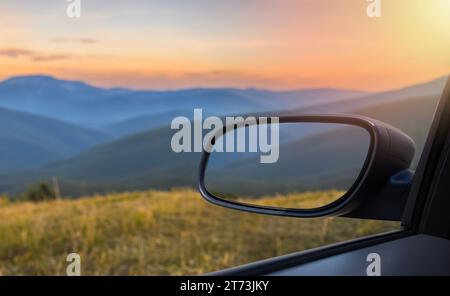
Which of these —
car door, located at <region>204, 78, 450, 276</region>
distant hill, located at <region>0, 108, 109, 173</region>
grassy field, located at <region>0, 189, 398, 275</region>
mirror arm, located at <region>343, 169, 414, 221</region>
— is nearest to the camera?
car door, located at <region>204, 78, 450, 276</region>

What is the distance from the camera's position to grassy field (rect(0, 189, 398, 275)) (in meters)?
5.59

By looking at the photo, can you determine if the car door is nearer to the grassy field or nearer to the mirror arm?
the mirror arm

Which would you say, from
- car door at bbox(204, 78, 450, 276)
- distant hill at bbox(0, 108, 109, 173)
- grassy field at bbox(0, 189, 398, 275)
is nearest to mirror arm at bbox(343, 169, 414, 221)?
car door at bbox(204, 78, 450, 276)

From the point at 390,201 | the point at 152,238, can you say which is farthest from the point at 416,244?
the point at 152,238

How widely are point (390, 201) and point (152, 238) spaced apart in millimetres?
5513

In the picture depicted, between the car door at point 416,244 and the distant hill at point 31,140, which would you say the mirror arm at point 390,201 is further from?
the distant hill at point 31,140

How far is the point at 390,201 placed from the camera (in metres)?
1.42

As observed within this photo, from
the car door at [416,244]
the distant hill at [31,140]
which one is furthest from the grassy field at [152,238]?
the distant hill at [31,140]

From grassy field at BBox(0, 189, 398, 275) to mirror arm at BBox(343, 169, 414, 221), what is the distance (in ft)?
11.8

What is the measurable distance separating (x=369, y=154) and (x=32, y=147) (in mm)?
93031

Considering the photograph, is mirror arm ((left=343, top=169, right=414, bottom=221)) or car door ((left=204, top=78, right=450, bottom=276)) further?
mirror arm ((left=343, top=169, right=414, bottom=221))

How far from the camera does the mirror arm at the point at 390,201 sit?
4.63 feet

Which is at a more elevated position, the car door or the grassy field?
the car door

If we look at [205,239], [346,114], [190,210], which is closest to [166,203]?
[190,210]
